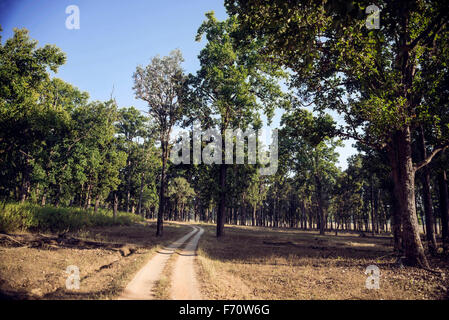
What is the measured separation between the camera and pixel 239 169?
2483 cm

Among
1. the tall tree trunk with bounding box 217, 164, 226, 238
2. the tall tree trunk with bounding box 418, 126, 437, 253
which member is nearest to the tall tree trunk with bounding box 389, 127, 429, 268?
the tall tree trunk with bounding box 418, 126, 437, 253

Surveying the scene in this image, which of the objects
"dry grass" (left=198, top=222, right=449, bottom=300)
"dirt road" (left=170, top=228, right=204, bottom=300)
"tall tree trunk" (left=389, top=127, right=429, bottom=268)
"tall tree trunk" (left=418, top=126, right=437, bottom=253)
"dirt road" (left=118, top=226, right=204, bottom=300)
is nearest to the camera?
"dirt road" (left=118, top=226, right=204, bottom=300)

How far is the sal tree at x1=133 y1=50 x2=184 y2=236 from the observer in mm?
25578

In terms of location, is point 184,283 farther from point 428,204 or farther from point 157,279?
point 428,204

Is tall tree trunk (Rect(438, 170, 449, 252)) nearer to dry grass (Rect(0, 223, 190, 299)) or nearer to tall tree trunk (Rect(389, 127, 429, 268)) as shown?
tall tree trunk (Rect(389, 127, 429, 268))

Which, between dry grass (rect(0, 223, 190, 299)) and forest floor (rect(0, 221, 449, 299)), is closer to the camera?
dry grass (rect(0, 223, 190, 299))

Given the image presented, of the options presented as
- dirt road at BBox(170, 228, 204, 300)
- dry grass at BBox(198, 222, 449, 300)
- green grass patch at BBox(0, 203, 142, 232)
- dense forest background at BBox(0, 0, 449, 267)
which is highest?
dense forest background at BBox(0, 0, 449, 267)

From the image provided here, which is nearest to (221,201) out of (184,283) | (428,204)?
(184,283)

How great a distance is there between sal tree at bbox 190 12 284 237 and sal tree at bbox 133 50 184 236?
7.49 ft

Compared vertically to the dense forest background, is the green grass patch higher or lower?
lower

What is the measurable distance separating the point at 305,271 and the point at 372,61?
1101 cm

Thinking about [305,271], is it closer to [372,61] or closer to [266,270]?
[266,270]

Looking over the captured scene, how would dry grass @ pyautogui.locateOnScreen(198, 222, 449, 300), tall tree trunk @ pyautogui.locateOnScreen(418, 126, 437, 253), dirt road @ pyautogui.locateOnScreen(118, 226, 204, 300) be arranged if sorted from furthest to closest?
tall tree trunk @ pyautogui.locateOnScreen(418, 126, 437, 253), dry grass @ pyautogui.locateOnScreen(198, 222, 449, 300), dirt road @ pyautogui.locateOnScreen(118, 226, 204, 300)

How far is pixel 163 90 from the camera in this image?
86.2 feet
